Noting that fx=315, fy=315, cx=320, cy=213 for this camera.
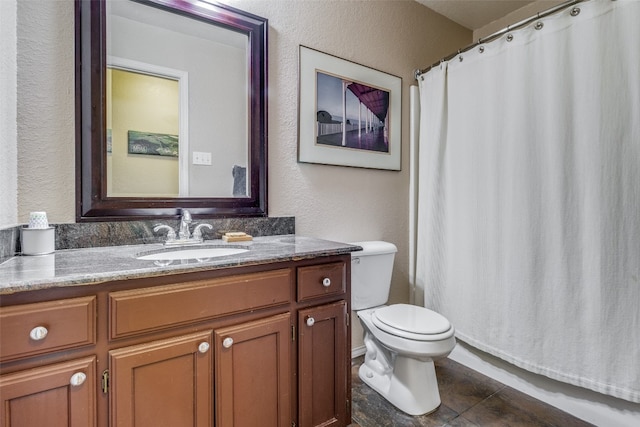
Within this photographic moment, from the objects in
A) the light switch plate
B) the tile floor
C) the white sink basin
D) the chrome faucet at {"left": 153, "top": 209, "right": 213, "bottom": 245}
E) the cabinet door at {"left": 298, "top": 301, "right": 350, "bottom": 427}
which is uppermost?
the light switch plate

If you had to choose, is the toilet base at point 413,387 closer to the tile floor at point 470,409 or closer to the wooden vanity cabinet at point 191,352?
the tile floor at point 470,409

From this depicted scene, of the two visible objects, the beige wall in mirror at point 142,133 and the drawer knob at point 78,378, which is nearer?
the drawer knob at point 78,378

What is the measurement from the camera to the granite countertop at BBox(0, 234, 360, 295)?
31.0 inches

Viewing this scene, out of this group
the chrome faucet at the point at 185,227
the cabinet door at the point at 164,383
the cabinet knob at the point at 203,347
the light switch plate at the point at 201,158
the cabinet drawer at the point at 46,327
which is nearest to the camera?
the cabinet drawer at the point at 46,327

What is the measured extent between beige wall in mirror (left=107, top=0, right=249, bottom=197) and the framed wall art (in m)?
0.36

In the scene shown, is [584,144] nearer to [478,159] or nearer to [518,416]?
[478,159]

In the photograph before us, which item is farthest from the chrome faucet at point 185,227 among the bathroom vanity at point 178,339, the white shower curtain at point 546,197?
the white shower curtain at point 546,197

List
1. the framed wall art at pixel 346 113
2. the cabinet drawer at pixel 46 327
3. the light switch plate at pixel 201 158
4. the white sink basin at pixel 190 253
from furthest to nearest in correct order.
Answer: the framed wall art at pixel 346 113, the light switch plate at pixel 201 158, the white sink basin at pixel 190 253, the cabinet drawer at pixel 46 327

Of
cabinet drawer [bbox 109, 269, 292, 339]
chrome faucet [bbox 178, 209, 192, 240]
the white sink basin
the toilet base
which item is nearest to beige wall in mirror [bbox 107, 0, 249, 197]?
chrome faucet [bbox 178, 209, 192, 240]

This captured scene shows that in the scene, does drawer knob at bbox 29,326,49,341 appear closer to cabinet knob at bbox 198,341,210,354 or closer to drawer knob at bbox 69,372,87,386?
drawer knob at bbox 69,372,87,386

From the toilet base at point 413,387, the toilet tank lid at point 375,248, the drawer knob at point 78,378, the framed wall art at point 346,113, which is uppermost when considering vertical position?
the framed wall art at point 346,113

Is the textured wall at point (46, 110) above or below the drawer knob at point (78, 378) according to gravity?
above

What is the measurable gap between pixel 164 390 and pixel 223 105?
1229mm

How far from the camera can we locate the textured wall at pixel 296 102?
3.84 feet
